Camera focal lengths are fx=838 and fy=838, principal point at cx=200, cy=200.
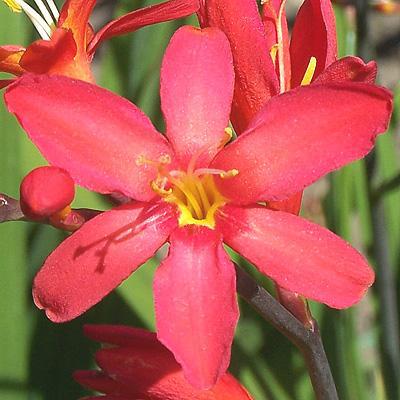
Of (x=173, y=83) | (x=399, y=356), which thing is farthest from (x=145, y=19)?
(x=399, y=356)

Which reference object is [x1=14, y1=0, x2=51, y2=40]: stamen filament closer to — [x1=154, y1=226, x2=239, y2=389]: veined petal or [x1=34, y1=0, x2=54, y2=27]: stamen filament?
[x1=34, y1=0, x2=54, y2=27]: stamen filament

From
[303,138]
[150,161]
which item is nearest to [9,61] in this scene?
[150,161]

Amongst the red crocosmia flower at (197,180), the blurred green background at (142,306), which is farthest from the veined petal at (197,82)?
the blurred green background at (142,306)

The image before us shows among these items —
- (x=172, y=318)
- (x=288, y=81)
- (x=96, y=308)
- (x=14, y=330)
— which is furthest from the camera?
(x=96, y=308)

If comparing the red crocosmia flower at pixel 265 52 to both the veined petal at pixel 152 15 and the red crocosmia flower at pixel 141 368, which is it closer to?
the veined petal at pixel 152 15

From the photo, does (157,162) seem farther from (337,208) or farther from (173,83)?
(337,208)

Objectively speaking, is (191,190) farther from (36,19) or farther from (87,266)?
(36,19)

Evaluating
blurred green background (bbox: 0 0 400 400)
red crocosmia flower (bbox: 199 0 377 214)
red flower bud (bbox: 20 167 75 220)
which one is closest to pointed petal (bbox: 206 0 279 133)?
red crocosmia flower (bbox: 199 0 377 214)
